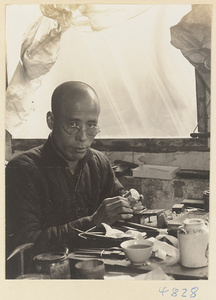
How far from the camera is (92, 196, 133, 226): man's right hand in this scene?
146 centimetres

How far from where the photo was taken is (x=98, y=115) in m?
1.47

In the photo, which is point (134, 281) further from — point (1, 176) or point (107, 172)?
point (1, 176)

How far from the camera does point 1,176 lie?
148cm

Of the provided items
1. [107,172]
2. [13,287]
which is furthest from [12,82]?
[13,287]

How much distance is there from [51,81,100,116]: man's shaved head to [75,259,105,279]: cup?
595mm

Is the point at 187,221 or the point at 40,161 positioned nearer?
the point at 187,221

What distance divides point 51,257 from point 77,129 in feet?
1.67

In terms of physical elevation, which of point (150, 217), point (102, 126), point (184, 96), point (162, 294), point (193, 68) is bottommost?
point (162, 294)

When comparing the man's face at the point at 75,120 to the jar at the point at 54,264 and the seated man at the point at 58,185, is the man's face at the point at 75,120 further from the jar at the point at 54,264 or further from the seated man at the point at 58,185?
the jar at the point at 54,264

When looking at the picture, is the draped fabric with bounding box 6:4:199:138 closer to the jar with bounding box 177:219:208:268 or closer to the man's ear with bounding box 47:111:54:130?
the man's ear with bounding box 47:111:54:130

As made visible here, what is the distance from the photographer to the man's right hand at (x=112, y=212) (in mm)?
1460

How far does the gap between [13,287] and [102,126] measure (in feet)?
2.45

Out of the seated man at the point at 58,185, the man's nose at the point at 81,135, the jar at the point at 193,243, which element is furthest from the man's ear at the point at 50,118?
the jar at the point at 193,243

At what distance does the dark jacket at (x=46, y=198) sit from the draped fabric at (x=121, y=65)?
20cm
